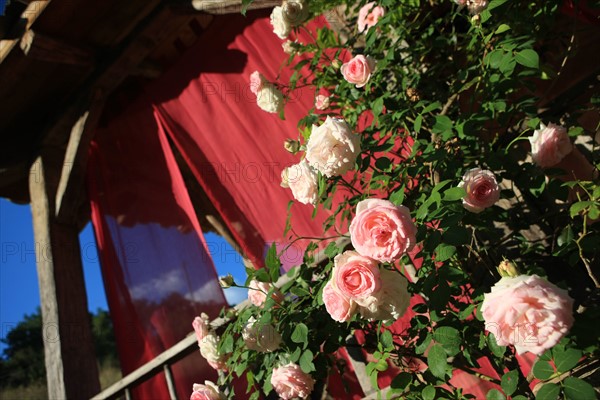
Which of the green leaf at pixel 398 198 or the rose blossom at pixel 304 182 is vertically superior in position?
the rose blossom at pixel 304 182

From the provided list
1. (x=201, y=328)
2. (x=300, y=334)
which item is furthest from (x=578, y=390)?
(x=201, y=328)

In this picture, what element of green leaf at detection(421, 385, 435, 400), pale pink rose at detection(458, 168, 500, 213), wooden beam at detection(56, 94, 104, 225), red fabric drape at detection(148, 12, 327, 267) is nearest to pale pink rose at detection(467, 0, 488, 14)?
pale pink rose at detection(458, 168, 500, 213)

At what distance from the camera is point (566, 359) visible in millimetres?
681

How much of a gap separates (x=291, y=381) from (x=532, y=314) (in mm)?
638

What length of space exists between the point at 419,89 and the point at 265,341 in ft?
3.26

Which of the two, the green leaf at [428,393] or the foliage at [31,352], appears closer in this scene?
the green leaf at [428,393]

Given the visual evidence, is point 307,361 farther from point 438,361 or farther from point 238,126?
point 238,126

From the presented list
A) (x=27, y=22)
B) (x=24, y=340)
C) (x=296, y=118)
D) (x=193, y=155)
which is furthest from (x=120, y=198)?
(x=24, y=340)

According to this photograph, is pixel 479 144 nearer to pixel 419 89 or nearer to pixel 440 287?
pixel 419 89

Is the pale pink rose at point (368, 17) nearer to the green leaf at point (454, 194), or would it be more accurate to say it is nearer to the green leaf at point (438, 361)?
the green leaf at point (454, 194)

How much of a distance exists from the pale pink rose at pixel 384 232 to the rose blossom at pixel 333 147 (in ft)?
0.73

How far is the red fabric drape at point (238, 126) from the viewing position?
2.41 metres

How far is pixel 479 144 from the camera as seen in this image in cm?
148

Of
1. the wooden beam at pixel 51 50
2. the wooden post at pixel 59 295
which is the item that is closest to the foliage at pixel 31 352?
the wooden post at pixel 59 295
